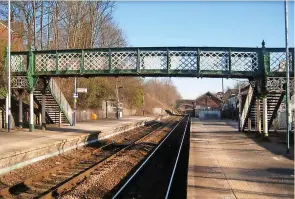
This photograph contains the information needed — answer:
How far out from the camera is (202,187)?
8.70 metres

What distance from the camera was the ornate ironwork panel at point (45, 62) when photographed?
2117cm

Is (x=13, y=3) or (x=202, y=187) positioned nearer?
Result: (x=202, y=187)

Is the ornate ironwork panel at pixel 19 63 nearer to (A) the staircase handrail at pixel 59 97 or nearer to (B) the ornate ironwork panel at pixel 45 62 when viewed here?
(B) the ornate ironwork panel at pixel 45 62

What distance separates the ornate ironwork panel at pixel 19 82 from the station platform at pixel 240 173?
10489 millimetres

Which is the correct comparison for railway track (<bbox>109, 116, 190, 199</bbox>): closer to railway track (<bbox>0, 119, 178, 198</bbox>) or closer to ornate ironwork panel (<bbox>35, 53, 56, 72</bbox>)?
railway track (<bbox>0, 119, 178, 198</bbox>)

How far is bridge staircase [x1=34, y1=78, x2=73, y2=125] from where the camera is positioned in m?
24.0

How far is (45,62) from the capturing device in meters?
21.4

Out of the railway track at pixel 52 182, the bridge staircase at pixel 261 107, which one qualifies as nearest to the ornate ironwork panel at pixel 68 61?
the railway track at pixel 52 182

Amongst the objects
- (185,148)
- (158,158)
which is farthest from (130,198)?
(185,148)

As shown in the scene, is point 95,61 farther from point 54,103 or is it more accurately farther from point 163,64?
point 54,103

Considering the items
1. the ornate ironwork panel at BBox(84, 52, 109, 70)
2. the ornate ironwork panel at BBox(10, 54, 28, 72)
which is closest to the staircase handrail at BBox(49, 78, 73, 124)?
the ornate ironwork panel at BBox(10, 54, 28, 72)

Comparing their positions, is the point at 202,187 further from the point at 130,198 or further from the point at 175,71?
the point at 175,71

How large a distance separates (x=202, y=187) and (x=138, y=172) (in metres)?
4.49

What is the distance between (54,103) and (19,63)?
4364 millimetres
